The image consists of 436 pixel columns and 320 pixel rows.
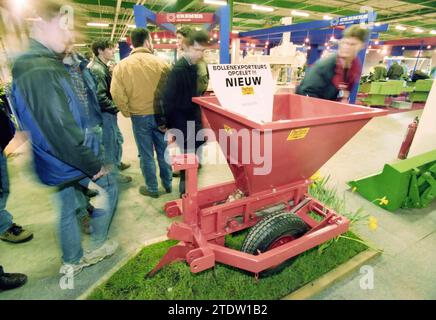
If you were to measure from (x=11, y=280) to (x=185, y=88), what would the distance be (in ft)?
6.84

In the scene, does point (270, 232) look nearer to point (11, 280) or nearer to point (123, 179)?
point (11, 280)

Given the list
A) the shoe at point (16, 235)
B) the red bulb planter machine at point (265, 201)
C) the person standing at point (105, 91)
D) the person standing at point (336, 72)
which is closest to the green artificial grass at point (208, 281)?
the red bulb planter machine at point (265, 201)

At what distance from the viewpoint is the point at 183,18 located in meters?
5.18

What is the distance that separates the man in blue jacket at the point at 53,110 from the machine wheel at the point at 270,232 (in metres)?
1.16

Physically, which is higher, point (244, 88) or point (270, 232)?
point (244, 88)

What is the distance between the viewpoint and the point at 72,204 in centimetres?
172

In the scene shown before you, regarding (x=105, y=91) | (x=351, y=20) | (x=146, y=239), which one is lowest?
(x=146, y=239)

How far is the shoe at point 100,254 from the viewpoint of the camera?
80.3 inches

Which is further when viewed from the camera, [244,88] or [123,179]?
[123,179]

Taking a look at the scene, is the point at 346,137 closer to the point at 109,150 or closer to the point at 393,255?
the point at 393,255

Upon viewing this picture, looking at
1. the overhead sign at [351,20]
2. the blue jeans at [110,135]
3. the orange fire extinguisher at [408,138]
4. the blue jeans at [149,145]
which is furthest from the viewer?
the overhead sign at [351,20]

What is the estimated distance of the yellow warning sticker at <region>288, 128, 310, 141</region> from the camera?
154cm

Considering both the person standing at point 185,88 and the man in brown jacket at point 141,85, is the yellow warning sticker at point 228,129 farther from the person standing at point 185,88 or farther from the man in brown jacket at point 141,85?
the man in brown jacket at point 141,85

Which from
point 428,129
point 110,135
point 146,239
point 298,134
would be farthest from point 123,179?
point 428,129
